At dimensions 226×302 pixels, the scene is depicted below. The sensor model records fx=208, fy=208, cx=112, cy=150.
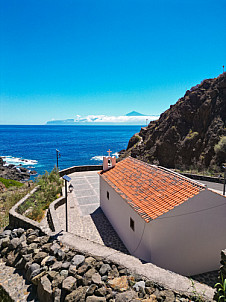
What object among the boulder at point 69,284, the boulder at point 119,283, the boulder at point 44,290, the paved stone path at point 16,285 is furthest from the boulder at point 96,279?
the paved stone path at point 16,285

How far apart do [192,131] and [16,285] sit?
136ft

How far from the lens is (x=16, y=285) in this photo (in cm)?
777

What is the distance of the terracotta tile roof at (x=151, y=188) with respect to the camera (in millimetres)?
8656

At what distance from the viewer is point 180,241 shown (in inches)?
350

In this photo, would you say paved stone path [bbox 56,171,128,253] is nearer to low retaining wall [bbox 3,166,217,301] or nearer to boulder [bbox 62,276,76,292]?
low retaining wall [bbox 3,166,217,301]

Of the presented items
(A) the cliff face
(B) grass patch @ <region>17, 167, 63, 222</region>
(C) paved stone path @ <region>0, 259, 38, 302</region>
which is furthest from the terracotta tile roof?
(A) the cliff face

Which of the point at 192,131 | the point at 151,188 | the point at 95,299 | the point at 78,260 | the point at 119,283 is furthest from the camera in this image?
the point at 192,131

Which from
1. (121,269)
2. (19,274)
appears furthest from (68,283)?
(19,274)

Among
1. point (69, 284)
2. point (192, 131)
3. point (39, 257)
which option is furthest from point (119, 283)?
point (192, 131)

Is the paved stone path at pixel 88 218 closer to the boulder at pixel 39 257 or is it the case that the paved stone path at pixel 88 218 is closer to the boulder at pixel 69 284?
the boulder at pixel 39 257

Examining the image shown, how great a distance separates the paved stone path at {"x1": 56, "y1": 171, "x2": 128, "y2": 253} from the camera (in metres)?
11.4

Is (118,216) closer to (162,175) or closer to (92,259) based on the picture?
(162,175)

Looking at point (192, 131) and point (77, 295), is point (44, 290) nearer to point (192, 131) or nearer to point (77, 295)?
point (77, 295)

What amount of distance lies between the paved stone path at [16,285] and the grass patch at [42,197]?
418 cm
